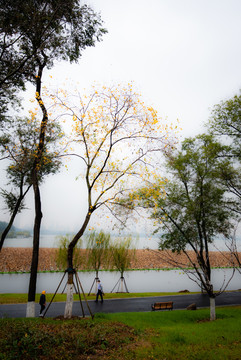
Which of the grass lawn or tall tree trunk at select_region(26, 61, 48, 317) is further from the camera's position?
tall tree trunk at select_region(26, 61, 48, 317)

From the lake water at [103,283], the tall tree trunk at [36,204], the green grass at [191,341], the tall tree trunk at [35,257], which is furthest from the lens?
the lake water at [103,283]

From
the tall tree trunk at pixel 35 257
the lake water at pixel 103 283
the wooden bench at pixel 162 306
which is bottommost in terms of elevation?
the lake water at pixel 103 283

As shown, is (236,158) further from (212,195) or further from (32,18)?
(32,18)

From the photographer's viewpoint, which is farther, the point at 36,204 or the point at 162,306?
the point at 162,306

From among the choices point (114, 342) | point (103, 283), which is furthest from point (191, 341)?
point (103, 283)

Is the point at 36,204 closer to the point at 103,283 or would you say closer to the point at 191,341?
the point at 191,341

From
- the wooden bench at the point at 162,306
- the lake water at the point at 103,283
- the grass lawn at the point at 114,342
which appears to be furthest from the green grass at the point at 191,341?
the lake water at the point at 103,283

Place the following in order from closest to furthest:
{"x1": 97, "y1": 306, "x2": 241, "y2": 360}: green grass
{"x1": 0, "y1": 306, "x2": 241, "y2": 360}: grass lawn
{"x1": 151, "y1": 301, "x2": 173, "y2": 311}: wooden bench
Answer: {"x1": 0, "y1": 306, "x2": 241, "y2": 360}: grass lawn → {"x1": 97, "y1": 306, "x2": 241, "y2": 360}: green grass → {"x1": 151, "y1": 301, "x2": 173, "y2": 311}: wooden bench

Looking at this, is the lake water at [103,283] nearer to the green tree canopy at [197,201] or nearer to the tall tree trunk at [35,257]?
the green tree canopy at [197,201]

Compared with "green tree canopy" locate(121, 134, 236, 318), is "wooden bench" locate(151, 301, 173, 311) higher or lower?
lower

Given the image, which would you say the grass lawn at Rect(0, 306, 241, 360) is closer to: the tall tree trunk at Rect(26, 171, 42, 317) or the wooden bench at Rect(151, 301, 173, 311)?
the tall tree trunk at Rect(26, 171, 42, 317)

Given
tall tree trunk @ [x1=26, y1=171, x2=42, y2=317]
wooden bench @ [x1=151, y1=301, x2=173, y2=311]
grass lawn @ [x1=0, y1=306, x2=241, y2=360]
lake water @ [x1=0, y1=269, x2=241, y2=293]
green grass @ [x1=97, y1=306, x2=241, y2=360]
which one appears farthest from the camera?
lake water @ [x1=0, y1=269, x2=241, y2=293]

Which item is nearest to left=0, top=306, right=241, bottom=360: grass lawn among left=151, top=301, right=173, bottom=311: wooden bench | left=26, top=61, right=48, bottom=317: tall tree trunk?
left=26, top=61, right=48, bottom=317: tall tree trunk

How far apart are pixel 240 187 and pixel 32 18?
15206 mm
